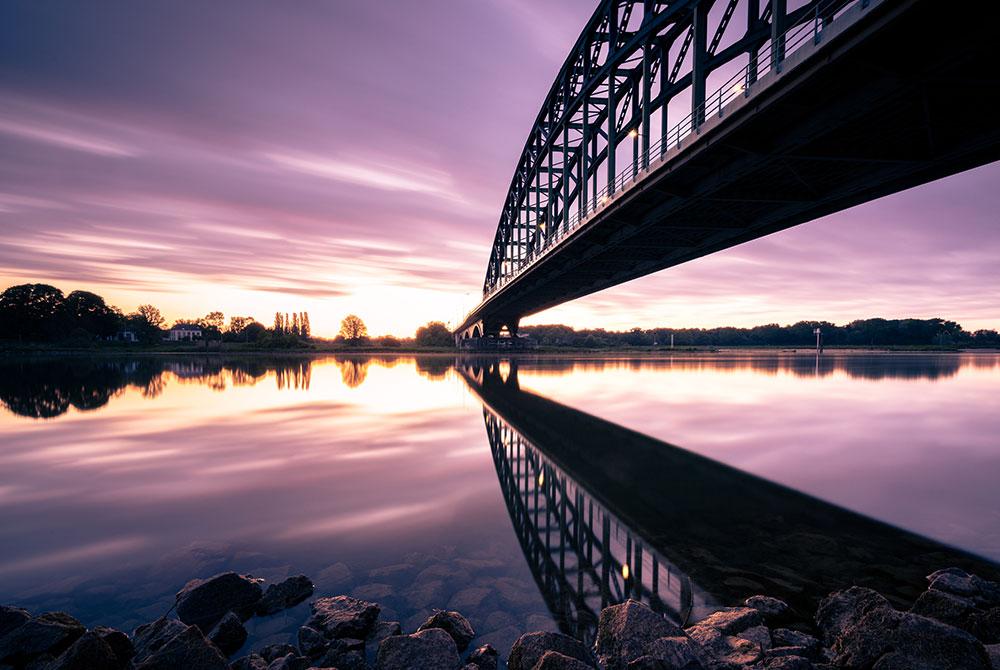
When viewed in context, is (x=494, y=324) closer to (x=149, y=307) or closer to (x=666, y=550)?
(x=666, y=550)

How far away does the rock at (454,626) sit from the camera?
5660 mm

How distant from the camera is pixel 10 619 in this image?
5680mm

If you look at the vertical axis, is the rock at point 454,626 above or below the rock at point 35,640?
below

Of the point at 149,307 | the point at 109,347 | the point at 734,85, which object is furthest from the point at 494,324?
the point at 149,307

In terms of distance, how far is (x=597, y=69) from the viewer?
36469 millimetres

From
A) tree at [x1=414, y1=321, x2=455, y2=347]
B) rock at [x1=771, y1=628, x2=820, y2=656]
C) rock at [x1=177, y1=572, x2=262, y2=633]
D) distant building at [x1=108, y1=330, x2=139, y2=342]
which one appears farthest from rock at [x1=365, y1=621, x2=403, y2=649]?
distant building at [x1=108, y1=330, x2=139, y2=342]

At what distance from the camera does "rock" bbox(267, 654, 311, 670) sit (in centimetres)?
487

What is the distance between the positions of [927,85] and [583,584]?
1562 centimetres

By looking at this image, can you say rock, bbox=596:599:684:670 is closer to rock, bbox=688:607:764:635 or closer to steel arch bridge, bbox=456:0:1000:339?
rock, bbox=688:607:764:635

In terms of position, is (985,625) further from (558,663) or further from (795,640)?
(558,663)

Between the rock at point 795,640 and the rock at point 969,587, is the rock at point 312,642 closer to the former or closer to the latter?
the rock at point 795,640

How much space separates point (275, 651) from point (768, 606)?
670 centimetres

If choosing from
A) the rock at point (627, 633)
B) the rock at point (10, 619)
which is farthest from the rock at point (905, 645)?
the rock at point (10, 619)

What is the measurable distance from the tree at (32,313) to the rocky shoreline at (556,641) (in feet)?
549
